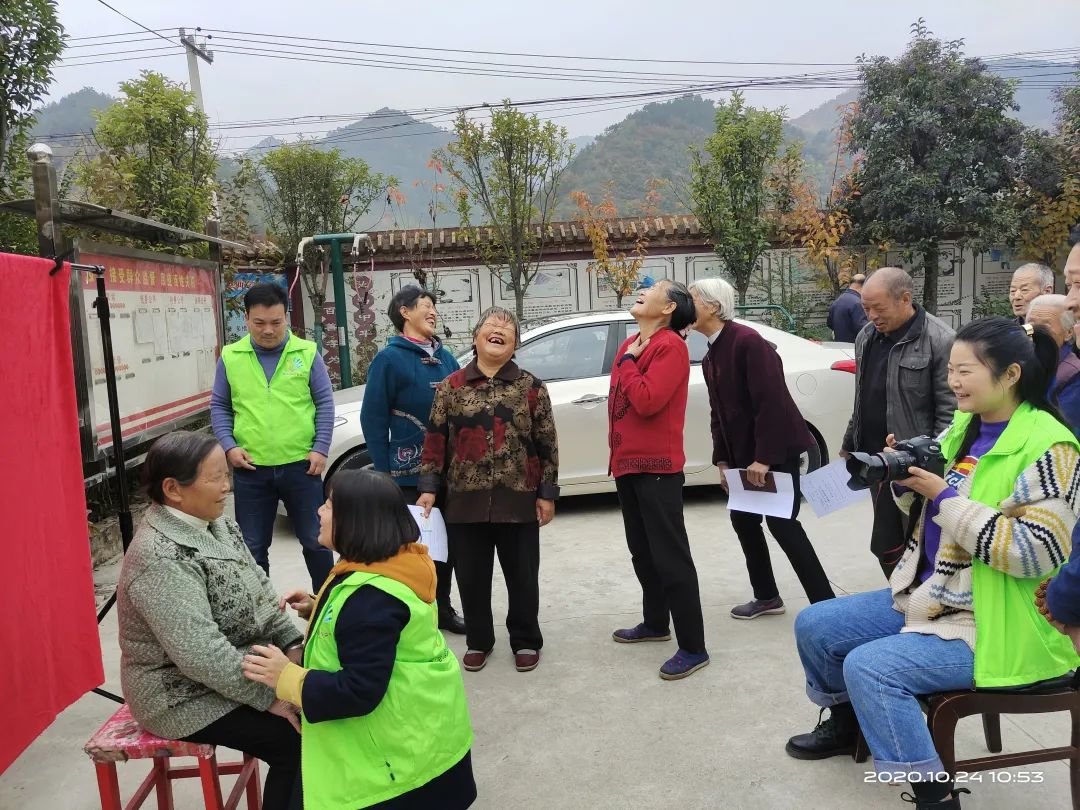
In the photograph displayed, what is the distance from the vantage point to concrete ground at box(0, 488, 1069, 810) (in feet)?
8.43

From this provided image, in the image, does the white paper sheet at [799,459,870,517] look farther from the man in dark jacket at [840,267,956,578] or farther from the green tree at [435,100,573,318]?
the green tree at [435,100,573,318]

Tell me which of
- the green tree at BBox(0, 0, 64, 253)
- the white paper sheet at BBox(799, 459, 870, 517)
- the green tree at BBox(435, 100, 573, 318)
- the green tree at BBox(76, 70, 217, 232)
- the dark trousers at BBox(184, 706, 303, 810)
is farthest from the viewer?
the green tree at BBox(435, 100, 573, 318)

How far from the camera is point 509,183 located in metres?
11.0

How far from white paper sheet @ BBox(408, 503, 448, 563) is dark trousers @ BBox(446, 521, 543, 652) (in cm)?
5

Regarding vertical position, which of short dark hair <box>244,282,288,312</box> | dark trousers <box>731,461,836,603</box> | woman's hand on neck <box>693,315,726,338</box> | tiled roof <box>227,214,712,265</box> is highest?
tiled roof <box>227,214,712,265</box>

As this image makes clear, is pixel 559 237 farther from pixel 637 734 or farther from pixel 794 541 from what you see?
pixel 637 734

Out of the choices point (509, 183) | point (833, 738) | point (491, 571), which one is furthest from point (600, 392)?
point (509, 183)

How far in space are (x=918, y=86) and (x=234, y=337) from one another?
33.4ft

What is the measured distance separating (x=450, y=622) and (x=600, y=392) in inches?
89.6

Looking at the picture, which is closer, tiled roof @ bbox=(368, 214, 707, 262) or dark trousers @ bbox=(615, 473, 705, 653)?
dark trousers @ bbox=(615, 473, 705, 653)

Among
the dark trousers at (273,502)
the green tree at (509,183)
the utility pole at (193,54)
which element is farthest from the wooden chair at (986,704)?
the utility pole at (193,54)

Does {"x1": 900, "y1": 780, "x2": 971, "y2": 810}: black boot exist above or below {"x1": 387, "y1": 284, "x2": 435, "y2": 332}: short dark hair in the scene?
below

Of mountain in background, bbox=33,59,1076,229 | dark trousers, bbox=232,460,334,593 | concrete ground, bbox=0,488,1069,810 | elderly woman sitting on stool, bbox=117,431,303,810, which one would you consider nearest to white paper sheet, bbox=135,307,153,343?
dark trousers, bbox=232,460,334,593

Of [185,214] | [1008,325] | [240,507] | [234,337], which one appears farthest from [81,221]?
[234,337]
